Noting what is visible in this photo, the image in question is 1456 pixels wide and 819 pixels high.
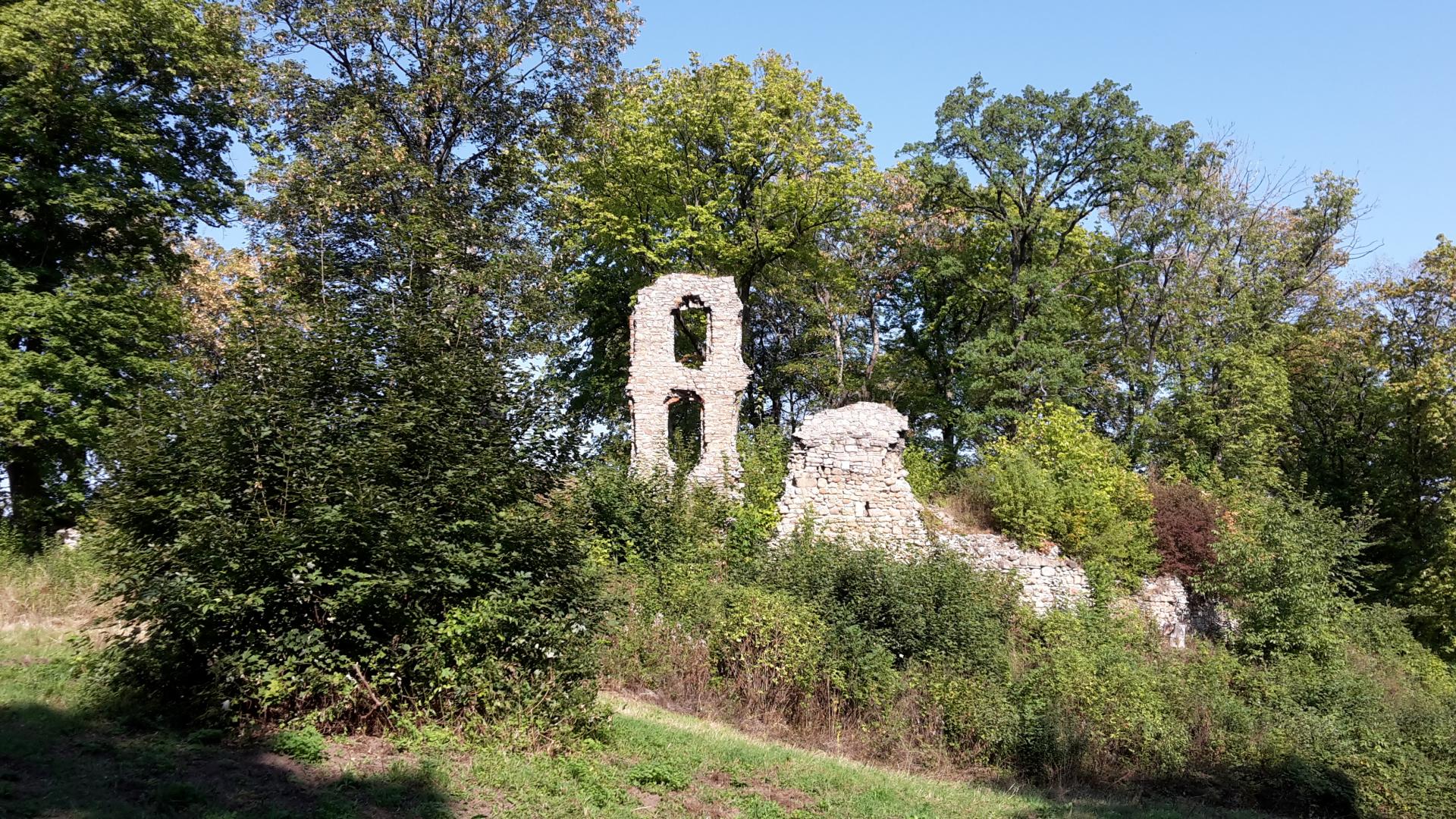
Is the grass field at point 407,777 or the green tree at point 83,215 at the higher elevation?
the green tree at point 83,215

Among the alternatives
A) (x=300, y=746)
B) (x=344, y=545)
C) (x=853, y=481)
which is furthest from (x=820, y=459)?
(x=300, y=746)

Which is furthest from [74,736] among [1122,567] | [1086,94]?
[1086,94]

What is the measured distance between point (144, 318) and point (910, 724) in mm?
14080

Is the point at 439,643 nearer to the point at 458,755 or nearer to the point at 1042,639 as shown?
the point at 458,755

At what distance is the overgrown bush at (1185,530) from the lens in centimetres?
1898

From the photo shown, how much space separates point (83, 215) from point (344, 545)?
11.3 meters

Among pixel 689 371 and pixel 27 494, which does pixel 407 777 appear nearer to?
pixel 27 494

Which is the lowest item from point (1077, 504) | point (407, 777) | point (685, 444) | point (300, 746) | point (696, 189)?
point (407, 777)

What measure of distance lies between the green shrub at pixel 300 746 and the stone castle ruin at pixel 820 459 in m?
10.6

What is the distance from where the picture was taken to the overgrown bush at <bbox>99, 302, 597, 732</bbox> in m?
7.56

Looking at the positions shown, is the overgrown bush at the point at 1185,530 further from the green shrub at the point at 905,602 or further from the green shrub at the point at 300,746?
the green shrub at the point at 300,746

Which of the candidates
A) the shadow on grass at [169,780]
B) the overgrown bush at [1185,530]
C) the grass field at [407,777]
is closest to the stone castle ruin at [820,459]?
the overgrown bush at [1185,530]

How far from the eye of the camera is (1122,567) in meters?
18.2

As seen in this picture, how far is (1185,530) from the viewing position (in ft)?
63.3
